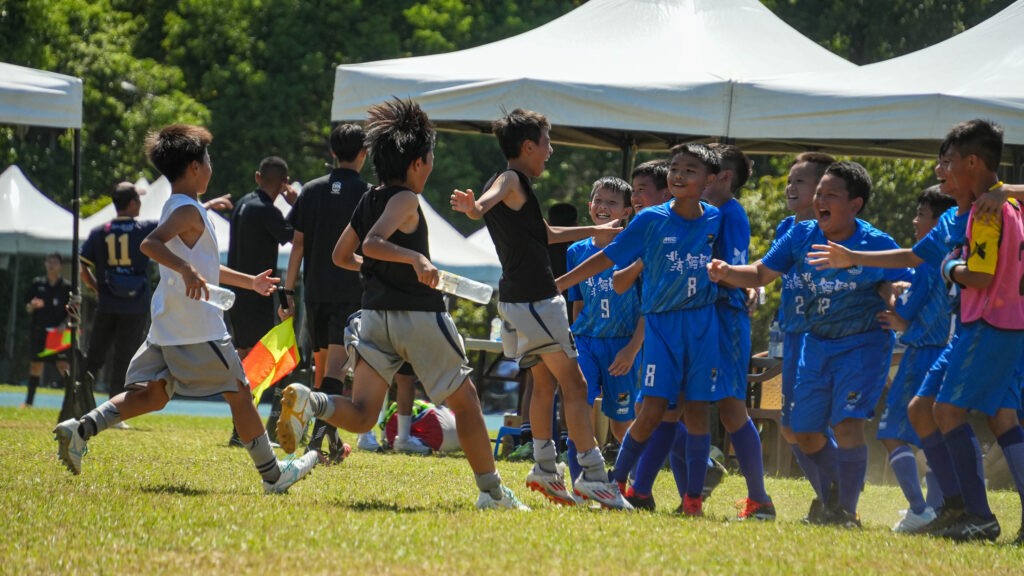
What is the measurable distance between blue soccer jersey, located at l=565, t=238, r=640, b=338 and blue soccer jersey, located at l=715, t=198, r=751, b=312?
1.03m

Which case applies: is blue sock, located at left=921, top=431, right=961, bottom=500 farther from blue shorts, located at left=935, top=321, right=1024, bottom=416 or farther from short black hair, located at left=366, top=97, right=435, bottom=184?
short black hair, located at left=366, top=97, right=435, bottom=184

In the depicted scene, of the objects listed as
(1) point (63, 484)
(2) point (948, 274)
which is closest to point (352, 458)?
(1) point (63, 484)

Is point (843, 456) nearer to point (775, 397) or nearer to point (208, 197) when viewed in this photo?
point (775, 397)

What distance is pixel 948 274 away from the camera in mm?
5988

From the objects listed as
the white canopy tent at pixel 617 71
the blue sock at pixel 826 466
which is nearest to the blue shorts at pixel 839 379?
the blue sock at pixel 826 466

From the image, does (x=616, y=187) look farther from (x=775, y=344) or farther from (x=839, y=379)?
(x=775, y=344)

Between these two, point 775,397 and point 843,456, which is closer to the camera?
point 843,456

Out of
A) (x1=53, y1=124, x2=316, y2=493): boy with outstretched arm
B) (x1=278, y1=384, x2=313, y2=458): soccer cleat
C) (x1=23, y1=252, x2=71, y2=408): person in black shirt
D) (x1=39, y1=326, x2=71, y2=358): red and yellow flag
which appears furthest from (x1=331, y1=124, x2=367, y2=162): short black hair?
(x1=23, y1=252, x2=71, y2=408): person in black shirt

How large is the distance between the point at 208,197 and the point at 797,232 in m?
29.1

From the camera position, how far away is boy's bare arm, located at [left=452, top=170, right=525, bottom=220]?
6242mm

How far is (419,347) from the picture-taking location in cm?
601

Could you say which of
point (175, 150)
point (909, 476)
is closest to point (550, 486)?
point (909, 476)

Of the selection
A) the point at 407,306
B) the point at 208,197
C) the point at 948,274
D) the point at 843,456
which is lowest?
the point at 208,197

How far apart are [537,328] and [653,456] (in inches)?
40.6
